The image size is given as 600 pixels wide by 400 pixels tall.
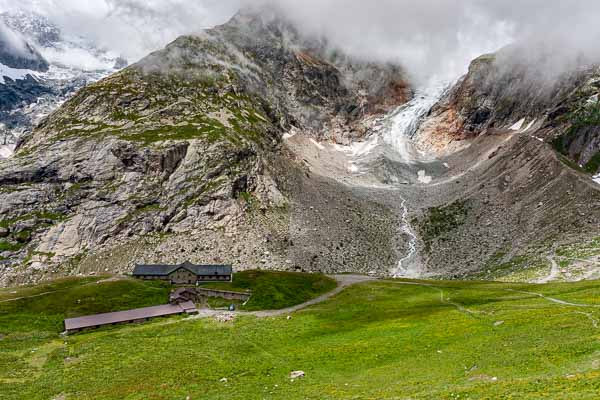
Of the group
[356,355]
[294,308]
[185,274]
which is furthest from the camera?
[185,274]

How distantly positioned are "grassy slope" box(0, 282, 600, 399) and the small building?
23.8m

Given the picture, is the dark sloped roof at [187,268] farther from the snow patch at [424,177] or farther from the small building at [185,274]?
the snow patch at [424,177]

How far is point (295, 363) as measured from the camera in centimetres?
4194

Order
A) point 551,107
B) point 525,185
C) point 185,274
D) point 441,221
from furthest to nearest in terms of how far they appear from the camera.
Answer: point 551,107 → point 441,221 → point 525,185 → point 185,274

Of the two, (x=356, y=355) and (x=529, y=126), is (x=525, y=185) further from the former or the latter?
(x=356, y=355)

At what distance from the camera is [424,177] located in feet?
570

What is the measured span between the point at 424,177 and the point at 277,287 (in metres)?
109

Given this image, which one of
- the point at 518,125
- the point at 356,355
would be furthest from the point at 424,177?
the point at 356,355

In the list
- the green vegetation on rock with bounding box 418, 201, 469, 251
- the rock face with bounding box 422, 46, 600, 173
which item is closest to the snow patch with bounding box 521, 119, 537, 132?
the rock face with bounding box 422, 46, 600, 173

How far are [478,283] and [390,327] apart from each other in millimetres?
35936

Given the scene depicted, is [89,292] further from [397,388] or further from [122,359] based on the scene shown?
[397,388]

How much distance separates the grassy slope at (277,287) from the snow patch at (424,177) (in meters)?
91.8

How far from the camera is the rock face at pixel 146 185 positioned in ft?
366

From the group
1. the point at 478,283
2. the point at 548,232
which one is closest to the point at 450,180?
the point at 548,232
